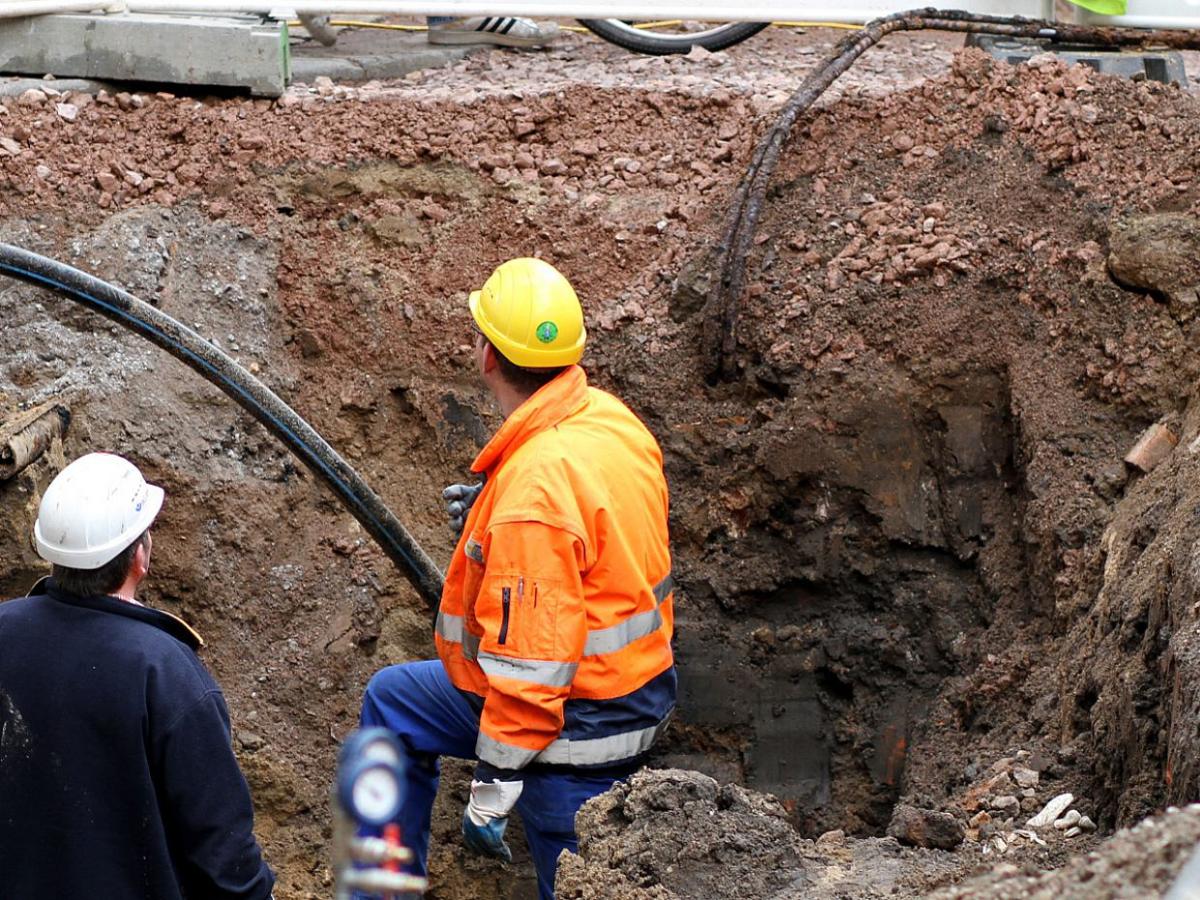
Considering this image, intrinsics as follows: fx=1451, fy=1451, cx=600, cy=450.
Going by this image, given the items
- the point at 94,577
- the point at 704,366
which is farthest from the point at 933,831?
the point at 704,366

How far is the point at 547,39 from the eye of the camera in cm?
758

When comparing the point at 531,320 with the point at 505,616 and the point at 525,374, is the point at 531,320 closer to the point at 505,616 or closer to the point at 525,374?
the point at 525,374

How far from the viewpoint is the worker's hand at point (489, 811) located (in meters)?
3.92

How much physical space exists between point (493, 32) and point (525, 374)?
395cm

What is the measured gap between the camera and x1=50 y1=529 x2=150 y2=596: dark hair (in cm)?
328

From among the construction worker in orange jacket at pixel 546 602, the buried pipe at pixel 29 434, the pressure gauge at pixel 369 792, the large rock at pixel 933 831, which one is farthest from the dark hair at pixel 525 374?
the pressure gauge at pixel 369 792

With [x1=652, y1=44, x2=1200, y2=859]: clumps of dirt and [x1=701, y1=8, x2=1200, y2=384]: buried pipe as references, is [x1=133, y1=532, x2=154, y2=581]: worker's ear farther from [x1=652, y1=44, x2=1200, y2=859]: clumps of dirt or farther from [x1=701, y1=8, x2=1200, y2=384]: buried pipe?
[x1=701, y1=8, x2=1200, y2=384]: buried pipe

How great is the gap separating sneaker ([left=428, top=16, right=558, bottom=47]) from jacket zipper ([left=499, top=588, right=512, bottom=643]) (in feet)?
14.7

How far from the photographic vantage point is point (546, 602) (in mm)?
3701

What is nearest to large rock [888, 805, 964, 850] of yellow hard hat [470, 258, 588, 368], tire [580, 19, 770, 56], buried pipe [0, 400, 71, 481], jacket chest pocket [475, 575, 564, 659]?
jacket chest pocket [475, 575, 564, 659]

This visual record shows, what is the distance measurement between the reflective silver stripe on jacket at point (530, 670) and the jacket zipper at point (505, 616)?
2.1 inches

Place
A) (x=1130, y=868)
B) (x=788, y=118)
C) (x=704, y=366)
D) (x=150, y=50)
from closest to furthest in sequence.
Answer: (x=1130, y=868) → (x=704, y=366) → (x=788, y=118) → (x=150, y=50)

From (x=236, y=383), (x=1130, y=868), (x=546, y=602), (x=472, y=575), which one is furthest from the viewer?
(x=236, y=383)

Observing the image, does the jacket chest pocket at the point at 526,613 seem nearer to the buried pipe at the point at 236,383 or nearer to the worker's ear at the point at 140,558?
the worker's ear at the point at 140,558
